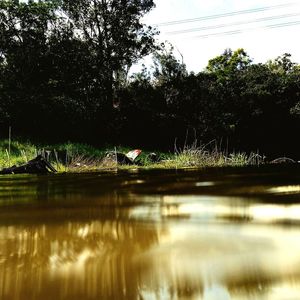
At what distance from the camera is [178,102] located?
26875mm

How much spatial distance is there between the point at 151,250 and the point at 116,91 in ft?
84.5

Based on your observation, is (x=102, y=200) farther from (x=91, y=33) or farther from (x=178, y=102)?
(x=91, y=33)

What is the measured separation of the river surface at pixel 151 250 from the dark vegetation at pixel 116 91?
20335mm

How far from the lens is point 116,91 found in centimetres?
2809

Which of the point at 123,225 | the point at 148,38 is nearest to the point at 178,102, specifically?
the point at 148,38

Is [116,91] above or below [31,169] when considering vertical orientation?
above

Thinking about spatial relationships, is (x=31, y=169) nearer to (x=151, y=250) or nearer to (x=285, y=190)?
(x=285, y=190)

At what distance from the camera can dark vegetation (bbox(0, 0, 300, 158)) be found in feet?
82.6

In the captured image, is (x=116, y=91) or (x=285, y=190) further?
(x=116, y=91)

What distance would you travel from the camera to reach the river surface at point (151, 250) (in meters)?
2.03

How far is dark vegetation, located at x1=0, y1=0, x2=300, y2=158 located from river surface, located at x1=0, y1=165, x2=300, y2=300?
2033 cm

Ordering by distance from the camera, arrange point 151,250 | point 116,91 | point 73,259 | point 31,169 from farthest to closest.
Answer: point 116,91, point 31,169, point 151,250, point 73,259

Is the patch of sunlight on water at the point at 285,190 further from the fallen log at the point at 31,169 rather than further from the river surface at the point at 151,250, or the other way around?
the fallen log at the point at 31,169

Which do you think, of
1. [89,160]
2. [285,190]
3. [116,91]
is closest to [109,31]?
[116,91]
